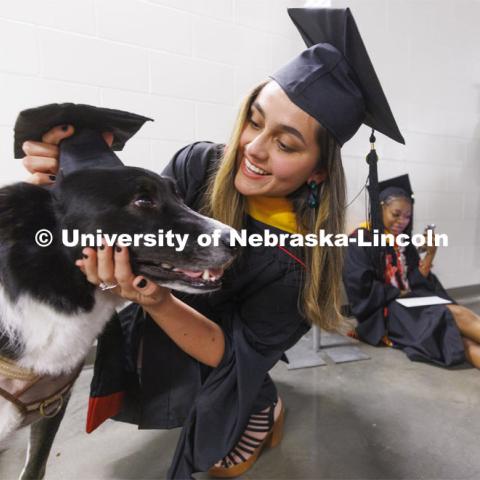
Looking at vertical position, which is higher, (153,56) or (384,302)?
(153,56)

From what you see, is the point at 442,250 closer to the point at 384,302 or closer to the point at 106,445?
the point at 384,302

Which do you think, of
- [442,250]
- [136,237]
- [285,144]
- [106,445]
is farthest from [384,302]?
[136,237]

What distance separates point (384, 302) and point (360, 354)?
396 mm

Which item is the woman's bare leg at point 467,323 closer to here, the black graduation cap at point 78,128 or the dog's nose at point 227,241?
the dog's nose at point 227,241

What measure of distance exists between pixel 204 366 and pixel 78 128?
785mm

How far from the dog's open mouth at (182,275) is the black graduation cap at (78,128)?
227 millimetres

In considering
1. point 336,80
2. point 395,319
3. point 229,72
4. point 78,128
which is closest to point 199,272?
point 78,128

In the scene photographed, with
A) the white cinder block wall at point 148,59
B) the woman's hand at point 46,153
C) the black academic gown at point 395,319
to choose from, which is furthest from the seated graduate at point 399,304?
the woman's hand at point 46,153

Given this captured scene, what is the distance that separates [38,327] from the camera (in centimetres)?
64

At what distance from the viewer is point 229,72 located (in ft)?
5.82

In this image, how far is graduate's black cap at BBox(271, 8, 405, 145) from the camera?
0.84 metres

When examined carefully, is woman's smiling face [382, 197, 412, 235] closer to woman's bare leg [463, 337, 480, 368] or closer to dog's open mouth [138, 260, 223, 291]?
woman's bare leg [463, 337, 480, 368]

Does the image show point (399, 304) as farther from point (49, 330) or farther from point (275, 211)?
point (49, 330)

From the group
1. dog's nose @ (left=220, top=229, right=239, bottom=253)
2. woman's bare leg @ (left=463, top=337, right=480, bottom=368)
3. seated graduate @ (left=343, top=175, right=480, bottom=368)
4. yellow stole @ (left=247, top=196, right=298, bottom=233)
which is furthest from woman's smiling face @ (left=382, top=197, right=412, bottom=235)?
dog's nose @ (left=220, top=229, right=239, bottom=253)
